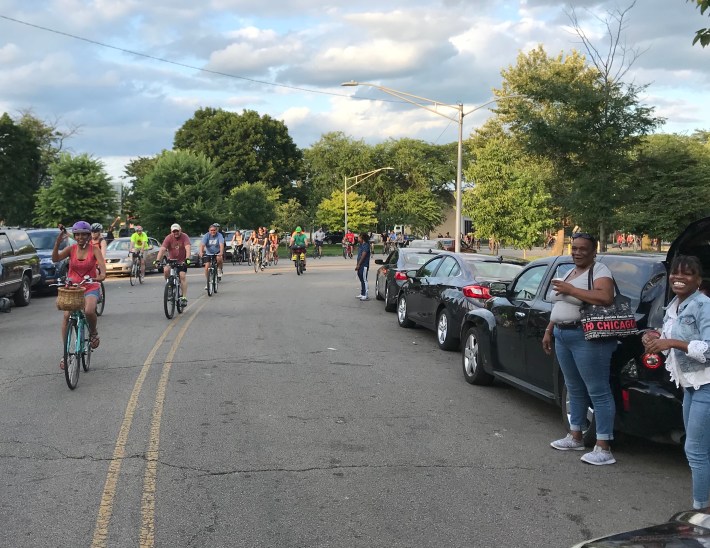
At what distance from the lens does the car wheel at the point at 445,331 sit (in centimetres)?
1095

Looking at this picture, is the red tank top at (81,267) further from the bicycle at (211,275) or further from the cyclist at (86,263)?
the bicycle at (211,275)

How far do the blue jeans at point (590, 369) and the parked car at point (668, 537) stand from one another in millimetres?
2855

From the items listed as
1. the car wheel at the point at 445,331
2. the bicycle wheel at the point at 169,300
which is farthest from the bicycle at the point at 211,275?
the car wheel at the point at 445,331

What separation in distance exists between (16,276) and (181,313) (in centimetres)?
451

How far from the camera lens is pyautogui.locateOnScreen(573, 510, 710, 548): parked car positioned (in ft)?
8.05

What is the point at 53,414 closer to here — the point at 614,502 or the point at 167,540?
the point at 167,540

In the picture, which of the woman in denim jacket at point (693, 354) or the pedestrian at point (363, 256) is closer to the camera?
the woman in denim jacket at point (693, 354)

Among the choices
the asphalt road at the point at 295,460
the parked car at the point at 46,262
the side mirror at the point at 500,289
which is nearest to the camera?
the asphalt road at the point at 295,460

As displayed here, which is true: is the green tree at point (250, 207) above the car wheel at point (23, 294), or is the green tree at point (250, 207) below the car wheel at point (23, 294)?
above

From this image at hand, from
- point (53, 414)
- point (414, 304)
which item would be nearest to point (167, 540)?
point (53, 414)

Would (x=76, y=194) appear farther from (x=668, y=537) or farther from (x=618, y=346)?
(x=668, y=537)

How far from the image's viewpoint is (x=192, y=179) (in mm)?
46344

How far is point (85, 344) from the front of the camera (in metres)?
8.77

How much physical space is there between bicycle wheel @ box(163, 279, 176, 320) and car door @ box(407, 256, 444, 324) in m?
4.71
